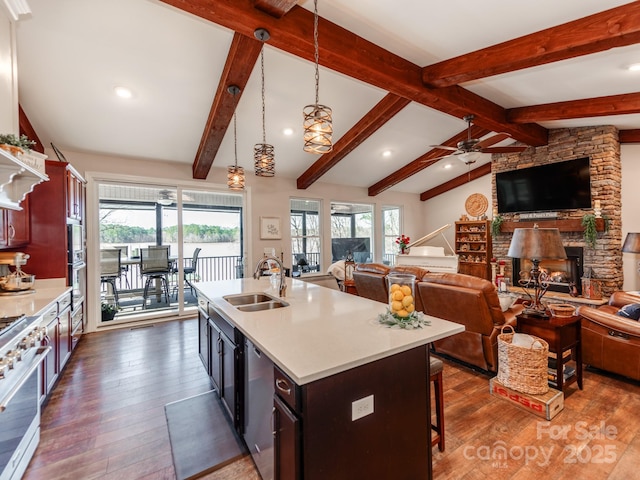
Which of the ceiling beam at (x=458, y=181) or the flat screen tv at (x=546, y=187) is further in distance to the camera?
the ceiling beam at (x=458, y=181)

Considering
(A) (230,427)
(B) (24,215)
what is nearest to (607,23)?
(A) (230,427)

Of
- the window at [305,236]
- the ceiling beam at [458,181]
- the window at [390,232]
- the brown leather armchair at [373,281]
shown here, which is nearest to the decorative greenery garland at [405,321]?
the brown leather armchair at [373,281]

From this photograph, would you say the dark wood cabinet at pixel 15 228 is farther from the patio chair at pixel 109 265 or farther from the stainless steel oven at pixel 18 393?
the patio chair at pixel 109 265

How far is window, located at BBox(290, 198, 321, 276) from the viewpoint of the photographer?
657 cm

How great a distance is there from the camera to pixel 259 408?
1.66 meters

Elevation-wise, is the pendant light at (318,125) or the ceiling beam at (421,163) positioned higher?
the ceiling beam at (421,163)

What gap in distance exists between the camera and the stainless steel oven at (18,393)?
149cm

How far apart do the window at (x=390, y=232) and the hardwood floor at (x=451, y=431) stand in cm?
495

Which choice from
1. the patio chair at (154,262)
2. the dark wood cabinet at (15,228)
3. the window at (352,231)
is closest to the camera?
the dark wood cabinet at (15,228)

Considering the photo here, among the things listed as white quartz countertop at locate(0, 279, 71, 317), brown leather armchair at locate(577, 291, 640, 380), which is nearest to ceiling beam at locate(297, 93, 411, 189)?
brown leather armchair at locate(577, 291, 640, 380)

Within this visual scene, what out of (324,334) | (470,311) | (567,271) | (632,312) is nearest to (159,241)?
(324,334)

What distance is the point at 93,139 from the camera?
4168mm

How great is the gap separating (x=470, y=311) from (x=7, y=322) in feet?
11.4

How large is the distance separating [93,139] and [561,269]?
26.7 feet
